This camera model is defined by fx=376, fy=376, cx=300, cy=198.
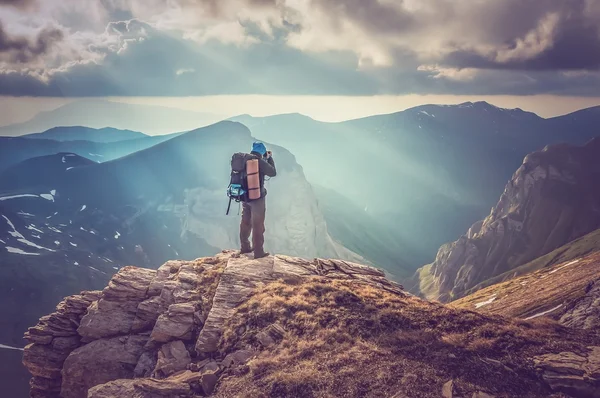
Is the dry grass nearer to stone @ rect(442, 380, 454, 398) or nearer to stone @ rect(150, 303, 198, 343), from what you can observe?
stone @ rect(442, 380, 454, 398)

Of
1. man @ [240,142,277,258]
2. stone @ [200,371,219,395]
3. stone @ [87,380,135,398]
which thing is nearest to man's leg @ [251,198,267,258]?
man @ [240,142,277,258]

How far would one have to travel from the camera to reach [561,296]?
70438mm

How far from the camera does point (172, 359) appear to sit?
18.1 m

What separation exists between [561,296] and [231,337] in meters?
74.7

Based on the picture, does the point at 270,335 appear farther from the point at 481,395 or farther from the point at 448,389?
the point at 481,395

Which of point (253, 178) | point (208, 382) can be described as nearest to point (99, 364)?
point (208, 382)

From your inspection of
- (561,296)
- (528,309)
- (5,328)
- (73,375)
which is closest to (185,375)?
(73,375)

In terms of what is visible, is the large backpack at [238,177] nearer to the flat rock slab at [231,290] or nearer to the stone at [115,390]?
the flat rock slab at [231,290]

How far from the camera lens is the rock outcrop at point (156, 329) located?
1719cm

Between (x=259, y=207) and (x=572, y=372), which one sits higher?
(x=259, y=207)

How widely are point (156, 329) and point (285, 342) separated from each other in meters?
7.56

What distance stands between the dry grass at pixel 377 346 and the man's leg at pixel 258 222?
209 inches

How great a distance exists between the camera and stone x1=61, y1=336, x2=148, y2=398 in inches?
787

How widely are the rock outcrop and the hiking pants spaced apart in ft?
4.18
